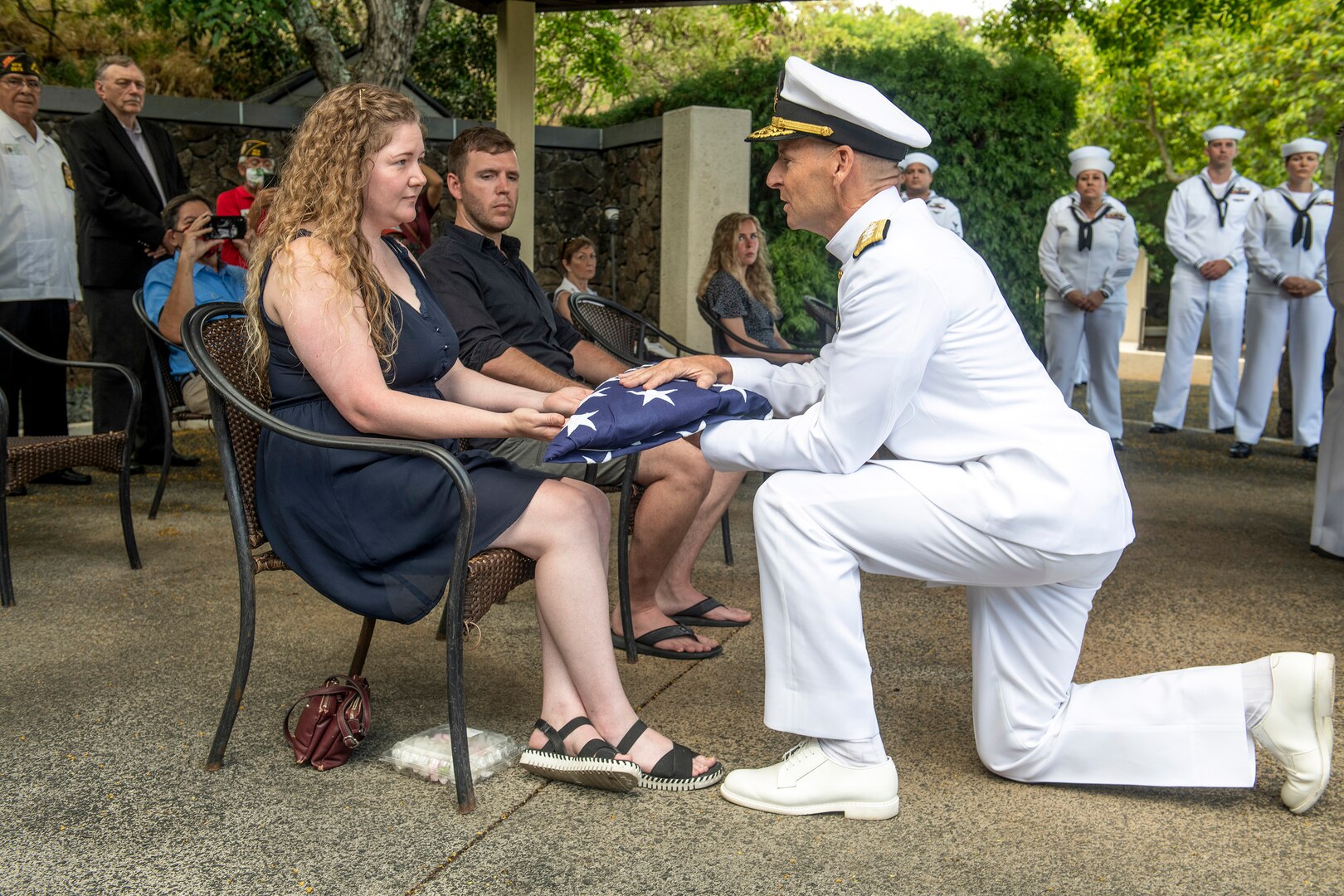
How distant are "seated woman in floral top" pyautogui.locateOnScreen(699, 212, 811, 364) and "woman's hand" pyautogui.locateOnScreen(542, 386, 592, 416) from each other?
2987mm

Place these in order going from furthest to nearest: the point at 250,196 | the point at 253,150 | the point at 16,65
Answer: the point at 253,150
the point at 250,196
the point at 16,65

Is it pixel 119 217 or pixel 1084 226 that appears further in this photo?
pixel 1084 226

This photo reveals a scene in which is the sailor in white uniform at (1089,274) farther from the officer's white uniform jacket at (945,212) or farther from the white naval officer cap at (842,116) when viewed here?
the white naval officer cap at (842,116)

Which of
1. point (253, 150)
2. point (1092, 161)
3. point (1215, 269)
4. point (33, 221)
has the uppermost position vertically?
point (1092, 161)

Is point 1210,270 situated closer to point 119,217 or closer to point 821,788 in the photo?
point 119,217

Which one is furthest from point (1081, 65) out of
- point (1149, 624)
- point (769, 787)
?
point (769, 787)

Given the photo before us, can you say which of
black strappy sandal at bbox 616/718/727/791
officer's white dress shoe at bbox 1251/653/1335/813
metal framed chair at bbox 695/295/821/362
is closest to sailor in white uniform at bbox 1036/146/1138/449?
metal framed chair at bbox 695/295/821/362

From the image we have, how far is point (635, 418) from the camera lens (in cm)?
256

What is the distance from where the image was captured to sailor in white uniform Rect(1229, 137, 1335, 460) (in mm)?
8234

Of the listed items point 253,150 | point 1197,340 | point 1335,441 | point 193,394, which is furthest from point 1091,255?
point 193,394

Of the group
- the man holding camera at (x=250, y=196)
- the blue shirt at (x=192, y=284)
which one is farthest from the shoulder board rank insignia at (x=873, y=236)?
the blue shirt at (x=192, y=284)

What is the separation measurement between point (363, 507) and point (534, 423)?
407mm

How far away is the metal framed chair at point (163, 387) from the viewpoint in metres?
5.19

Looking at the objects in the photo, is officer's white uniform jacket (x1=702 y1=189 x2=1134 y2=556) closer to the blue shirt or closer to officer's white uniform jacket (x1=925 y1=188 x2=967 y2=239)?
the blue shirt
